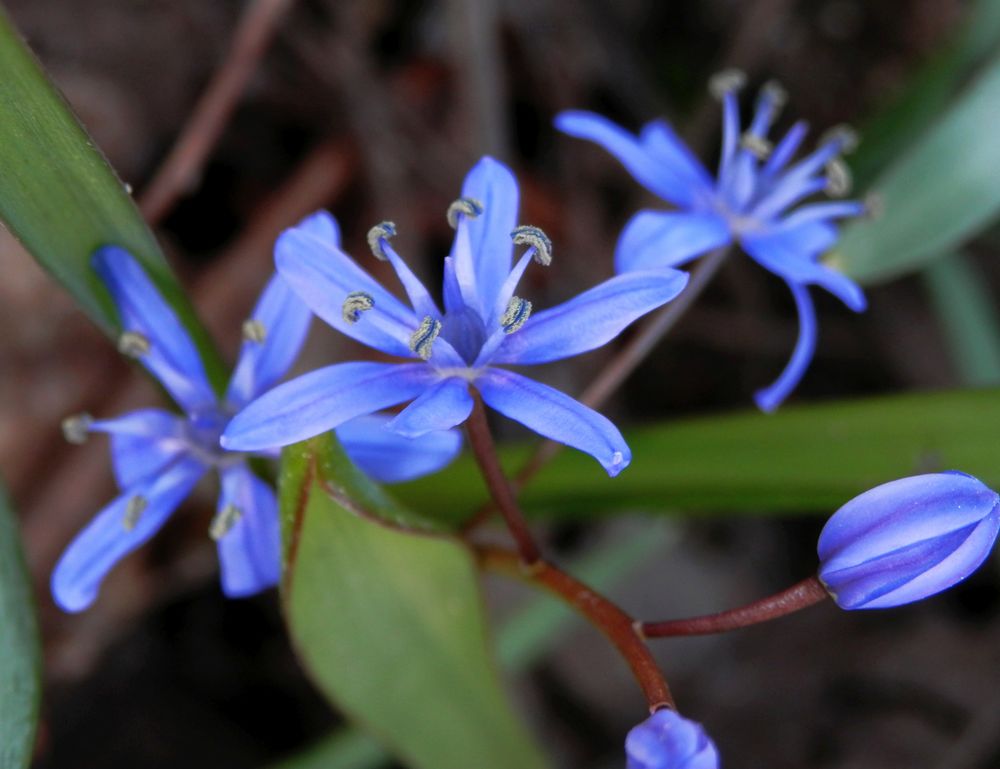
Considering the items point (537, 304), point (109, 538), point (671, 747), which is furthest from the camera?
point (537, 304)

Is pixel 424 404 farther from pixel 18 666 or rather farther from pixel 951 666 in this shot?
pixel 951 666

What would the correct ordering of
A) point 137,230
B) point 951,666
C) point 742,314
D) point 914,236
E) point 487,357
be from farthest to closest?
point 742,314
point 951,666
point 914,236
point 137,230
point 487,357

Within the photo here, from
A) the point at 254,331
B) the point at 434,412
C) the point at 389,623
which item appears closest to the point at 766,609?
the point at 434,412

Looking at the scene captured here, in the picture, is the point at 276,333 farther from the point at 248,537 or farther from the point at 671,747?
the point at 671,747

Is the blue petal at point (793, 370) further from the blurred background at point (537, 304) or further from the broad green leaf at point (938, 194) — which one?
the blurred background at point (537, 304)

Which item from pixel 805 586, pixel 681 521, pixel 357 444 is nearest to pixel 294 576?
pixel 357 444
